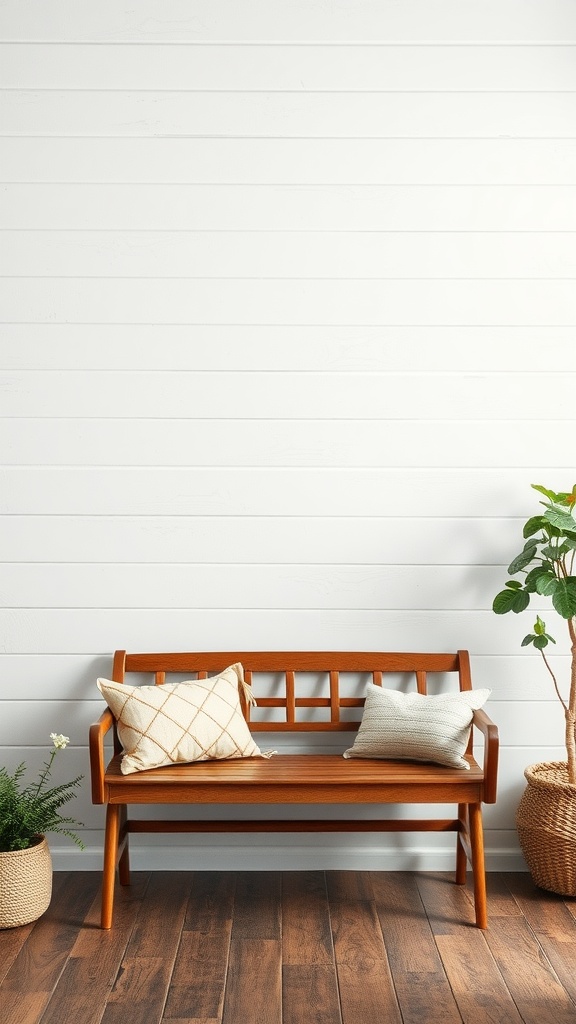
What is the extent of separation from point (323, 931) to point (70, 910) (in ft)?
2.55

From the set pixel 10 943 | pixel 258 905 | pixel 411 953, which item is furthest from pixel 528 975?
pixel 10 943

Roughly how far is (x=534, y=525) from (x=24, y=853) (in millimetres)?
1810

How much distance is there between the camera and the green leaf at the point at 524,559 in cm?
292

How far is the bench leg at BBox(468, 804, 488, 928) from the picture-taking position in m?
2.71

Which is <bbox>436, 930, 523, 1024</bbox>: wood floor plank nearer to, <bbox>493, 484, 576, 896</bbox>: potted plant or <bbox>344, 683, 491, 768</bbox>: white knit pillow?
<bbox>493, 484, 576, 896</bbox>: potted plant

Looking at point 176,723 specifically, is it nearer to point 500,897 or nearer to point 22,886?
point 22,886

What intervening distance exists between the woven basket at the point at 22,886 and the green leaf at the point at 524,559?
167 centimetres

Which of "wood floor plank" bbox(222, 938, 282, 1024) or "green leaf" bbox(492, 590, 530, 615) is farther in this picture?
"green leaf" bbox(492, 590, 530, 615)

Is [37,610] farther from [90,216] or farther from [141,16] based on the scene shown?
[141,16]

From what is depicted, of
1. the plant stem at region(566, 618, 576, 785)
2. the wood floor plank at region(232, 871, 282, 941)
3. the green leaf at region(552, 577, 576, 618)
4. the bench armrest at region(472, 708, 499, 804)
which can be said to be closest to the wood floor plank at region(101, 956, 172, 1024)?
the wood floor plank at region(232, 871, 282, 941)

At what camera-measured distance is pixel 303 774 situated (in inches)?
109

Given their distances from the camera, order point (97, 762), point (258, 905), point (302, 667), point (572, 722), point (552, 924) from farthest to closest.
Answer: point (302, 667) → point (572, 722) → point (258, 905) → point (552, 924) → point (97, 762)

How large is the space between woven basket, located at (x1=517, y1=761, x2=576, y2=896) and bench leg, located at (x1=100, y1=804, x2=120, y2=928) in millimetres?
1281

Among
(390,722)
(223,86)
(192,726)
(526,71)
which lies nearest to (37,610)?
(192,726)
